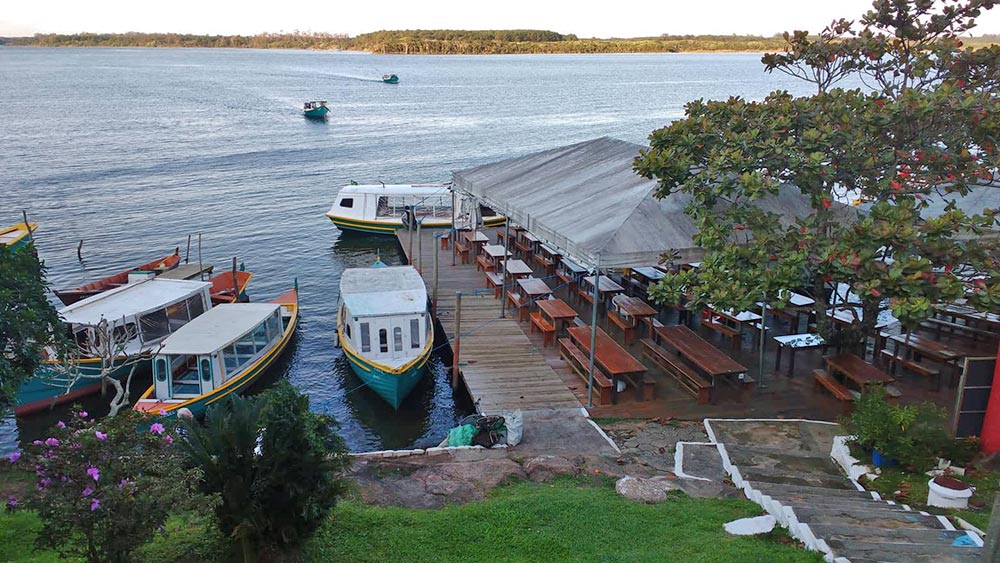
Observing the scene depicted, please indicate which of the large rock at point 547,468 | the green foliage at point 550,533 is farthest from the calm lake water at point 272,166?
the green foliage at point 550,533

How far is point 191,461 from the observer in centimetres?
745

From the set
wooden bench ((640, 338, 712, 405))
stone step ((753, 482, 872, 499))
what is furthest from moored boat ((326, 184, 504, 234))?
stone step ((753, 482, 872, 499))

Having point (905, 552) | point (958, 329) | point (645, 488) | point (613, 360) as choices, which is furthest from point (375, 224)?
point (905, 552)

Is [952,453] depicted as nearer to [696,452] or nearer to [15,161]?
[696,452]

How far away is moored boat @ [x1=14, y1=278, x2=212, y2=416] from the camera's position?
59.9 ft

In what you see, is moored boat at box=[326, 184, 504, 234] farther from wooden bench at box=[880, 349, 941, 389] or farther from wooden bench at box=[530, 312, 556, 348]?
wooden bench at box=[880, 349, 941, 389]

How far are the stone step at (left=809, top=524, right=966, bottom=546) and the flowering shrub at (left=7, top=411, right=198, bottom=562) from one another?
22.2 feet

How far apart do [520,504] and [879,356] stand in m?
11.2

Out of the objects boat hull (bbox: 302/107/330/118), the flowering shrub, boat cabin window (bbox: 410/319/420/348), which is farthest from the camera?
boat hull (bbox: 302/107/330/118)

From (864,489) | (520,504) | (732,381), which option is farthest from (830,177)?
(520,504)

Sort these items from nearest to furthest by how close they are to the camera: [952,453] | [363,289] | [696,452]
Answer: [952,453], [696,452], [363,289]

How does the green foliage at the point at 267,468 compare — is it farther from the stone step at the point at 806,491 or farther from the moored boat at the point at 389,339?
the moored boat at the point at 389,339

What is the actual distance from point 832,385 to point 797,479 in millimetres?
4069

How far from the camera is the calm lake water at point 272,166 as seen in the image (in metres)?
22.5
